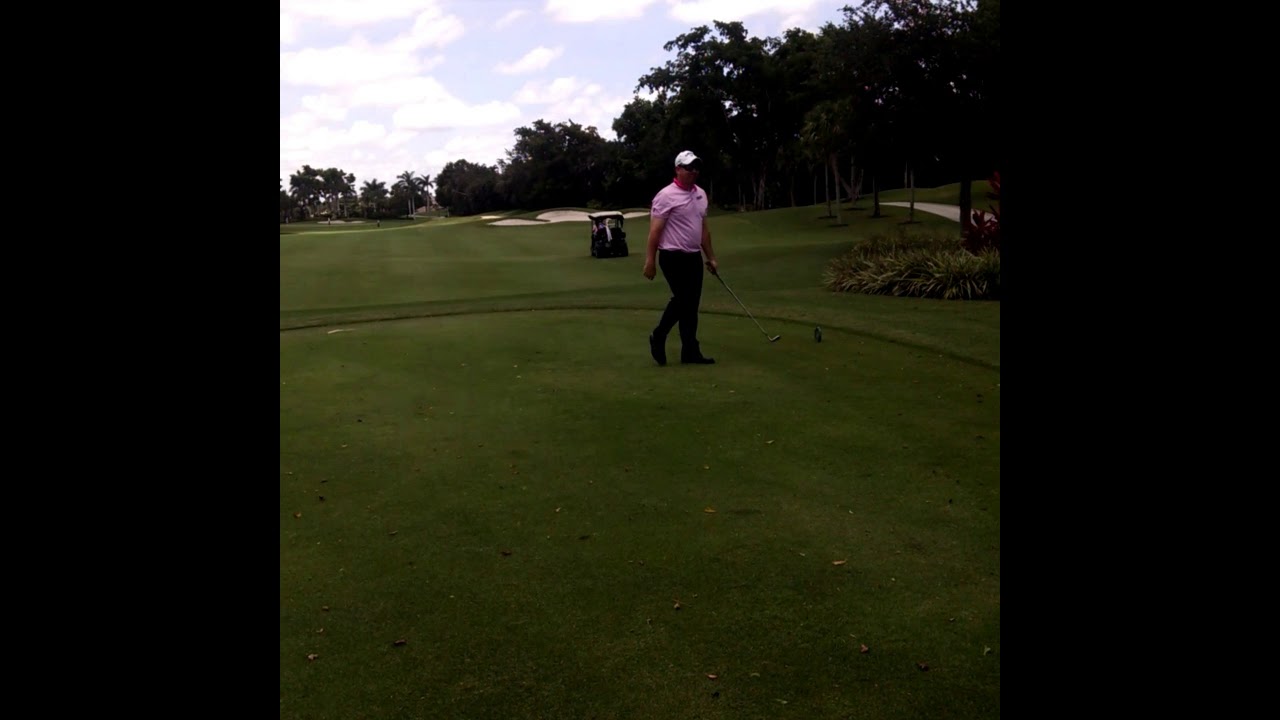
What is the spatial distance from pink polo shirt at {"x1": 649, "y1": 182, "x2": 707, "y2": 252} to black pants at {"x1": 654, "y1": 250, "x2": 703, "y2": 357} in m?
0.08

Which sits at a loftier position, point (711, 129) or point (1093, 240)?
point (711, 129)

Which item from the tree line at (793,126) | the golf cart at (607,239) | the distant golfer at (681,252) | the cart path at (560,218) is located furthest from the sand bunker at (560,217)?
the distant golfer at (681,252)

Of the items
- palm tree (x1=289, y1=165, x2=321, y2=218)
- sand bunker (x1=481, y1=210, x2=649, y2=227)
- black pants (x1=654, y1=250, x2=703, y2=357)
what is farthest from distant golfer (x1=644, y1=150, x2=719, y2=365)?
palm tree (x1=289, y1=165, x2=321, y2=218)

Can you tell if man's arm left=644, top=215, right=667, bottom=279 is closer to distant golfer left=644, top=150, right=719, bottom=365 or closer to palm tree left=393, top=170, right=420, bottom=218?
distant golfer left=644, top=150, right=719, bottom=365

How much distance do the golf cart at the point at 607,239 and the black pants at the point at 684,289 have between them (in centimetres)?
1966

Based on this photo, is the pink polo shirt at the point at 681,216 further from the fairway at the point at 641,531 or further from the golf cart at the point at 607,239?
the golf cart at the point at 607,239

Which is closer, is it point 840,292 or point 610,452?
point 610,452

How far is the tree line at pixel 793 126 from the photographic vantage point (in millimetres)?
28297

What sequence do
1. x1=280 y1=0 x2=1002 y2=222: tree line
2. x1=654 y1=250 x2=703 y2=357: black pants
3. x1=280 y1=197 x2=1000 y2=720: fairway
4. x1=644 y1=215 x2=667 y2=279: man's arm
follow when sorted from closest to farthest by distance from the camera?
x1=280 y1=197 x2=1000 y2=720: fairway → x1=644 y1=215 x2=667 y2=279: man's arm → x1=654 y1=250 x2=703 y2=357: black pants → x1=280 y1=0 x2=1002 y2=222: tree line

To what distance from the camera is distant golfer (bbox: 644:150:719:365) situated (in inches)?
351

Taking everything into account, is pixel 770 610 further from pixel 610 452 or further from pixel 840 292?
pixel 840 292
